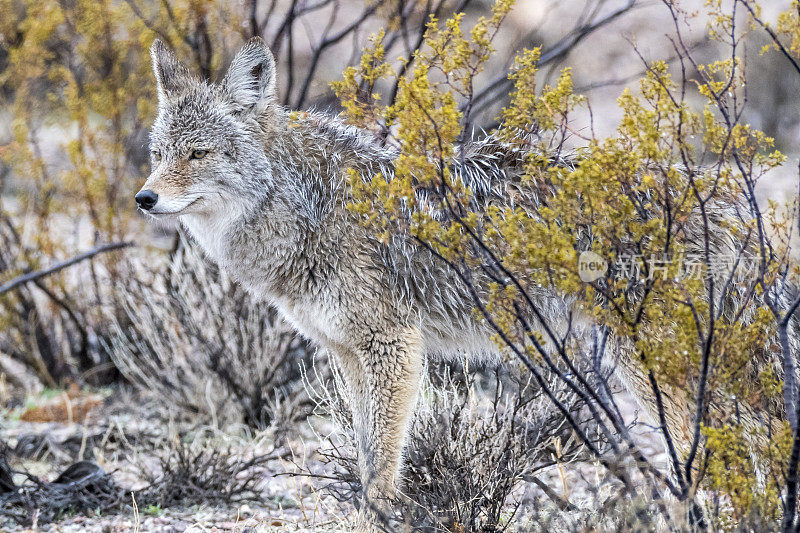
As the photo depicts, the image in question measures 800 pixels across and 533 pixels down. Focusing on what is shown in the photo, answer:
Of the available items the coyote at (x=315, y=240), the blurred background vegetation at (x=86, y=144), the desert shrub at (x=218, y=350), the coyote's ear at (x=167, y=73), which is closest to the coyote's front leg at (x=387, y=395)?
the coyote at (x=315, y=240)

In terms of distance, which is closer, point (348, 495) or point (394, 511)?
point (394, 511)

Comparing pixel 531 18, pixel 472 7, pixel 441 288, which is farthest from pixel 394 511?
pixel 531 18

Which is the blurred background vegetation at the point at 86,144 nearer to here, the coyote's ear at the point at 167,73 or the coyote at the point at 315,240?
the coyote's ear at the point at 167,73

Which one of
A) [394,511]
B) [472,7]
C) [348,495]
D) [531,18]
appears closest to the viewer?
[394,511]

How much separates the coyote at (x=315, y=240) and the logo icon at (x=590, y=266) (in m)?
0.82

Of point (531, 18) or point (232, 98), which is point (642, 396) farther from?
point (531, 18)

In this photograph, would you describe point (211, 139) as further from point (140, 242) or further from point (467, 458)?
point (140, 242)

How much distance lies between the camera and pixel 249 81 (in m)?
4.10

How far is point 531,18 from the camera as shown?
64.0 feet

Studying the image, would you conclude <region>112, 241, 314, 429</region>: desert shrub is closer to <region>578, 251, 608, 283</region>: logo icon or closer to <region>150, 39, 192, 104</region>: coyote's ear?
<region>150, 39, 192, 104</region>: coyote's ear

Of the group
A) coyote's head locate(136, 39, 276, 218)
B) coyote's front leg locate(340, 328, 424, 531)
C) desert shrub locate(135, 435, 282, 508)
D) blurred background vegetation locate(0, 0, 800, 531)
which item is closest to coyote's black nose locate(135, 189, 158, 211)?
coyote's head locate(136, 39, 276, 218)

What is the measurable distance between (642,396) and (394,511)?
1.27m

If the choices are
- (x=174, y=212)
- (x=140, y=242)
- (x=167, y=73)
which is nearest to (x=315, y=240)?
(x=174, y=212)

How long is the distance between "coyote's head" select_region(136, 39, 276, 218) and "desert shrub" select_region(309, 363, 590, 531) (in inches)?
49.6
